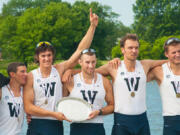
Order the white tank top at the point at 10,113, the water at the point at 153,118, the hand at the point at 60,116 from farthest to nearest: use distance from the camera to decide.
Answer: the water at the point at 153,118 < the white tank top at the point at 10,113 < the hand at the point at 60,116

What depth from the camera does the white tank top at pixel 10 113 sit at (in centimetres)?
567

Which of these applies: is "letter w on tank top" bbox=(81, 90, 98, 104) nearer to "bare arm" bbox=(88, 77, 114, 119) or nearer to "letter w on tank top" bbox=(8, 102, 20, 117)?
"bare arm" bbox=(88, 77, 114, 119)

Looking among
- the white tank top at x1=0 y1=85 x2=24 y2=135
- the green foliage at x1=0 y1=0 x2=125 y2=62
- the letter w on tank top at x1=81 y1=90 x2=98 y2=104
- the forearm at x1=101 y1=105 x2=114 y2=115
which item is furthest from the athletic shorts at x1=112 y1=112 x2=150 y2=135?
the green foliage at x1=0 y1=0 x2=125 y2=62

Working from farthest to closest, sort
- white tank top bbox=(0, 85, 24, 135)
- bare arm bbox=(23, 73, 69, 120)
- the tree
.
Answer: the tree
white tank top bbox=(0, 85, 24, 135)
bare arm bbox=(23, 73, 69, 120)

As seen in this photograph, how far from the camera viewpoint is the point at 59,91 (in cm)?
581

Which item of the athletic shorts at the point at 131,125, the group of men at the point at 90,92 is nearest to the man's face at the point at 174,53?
the group of men at the point at 90,92

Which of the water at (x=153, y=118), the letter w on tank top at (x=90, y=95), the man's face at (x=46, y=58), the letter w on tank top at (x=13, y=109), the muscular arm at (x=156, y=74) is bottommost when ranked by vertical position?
the water at (x=153, y=118)

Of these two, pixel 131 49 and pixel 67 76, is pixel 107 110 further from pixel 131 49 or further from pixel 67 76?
pixel 131 49

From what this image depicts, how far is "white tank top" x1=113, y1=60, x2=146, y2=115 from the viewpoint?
19.4ft

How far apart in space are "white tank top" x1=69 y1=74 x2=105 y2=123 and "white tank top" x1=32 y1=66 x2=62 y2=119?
273 millimetres

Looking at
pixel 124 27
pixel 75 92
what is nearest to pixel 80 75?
pixel 75 92

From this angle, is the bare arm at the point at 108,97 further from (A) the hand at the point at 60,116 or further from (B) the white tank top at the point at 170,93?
(B) the white tank top at the point at 170,93

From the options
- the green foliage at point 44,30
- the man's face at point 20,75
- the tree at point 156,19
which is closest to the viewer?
the man's face at point 20,75

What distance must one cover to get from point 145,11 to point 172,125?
6813 cm
